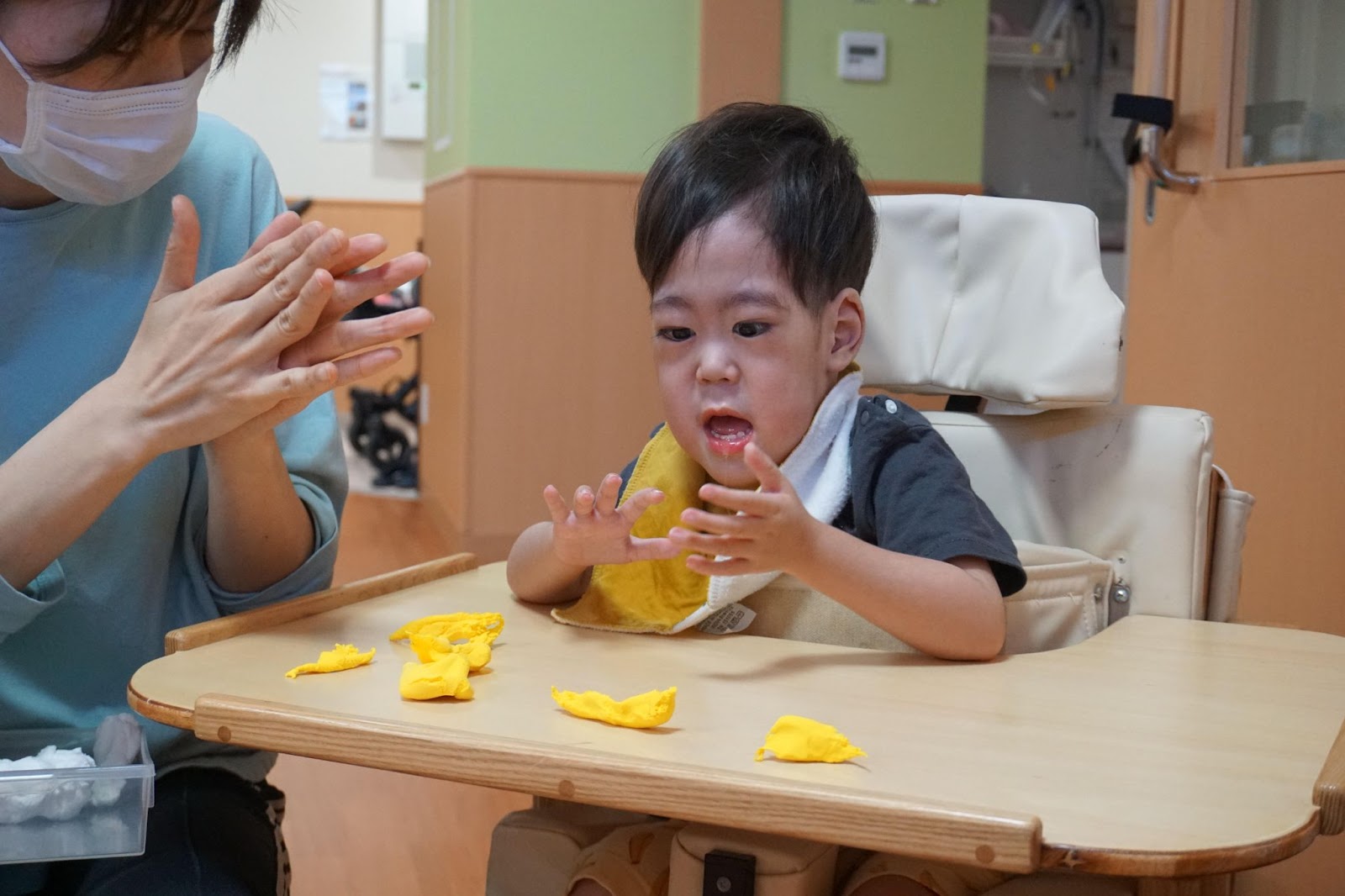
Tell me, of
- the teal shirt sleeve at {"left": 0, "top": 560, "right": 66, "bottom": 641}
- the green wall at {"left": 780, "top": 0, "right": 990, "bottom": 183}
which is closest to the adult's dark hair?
the teal shirt sleeve at {"left": 0, "top": 560, "right": 66, "bottom": 641}

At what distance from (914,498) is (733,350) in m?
0.22

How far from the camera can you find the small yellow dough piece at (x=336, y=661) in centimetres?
100

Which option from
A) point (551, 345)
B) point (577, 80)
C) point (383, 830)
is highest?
point (577, 80)

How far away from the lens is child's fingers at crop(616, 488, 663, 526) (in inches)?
42.4

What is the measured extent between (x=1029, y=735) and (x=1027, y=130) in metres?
5.10

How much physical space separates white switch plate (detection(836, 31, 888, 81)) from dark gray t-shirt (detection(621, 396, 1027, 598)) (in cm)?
272

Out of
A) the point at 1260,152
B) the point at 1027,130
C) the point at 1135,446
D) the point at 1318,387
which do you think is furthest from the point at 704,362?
the point at 1027,130

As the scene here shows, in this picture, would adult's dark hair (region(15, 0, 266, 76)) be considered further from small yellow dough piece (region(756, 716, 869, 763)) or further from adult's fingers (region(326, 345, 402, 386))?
small yellow dough piece (region(756, 716, 869, 763))

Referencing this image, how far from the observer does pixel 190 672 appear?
0.98 metres

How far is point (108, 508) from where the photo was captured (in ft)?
3.77

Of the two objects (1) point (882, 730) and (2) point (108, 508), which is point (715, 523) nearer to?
(1) point (882, 730)

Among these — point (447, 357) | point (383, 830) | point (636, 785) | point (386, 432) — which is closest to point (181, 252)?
point (636, 785)

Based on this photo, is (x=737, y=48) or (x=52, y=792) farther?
(x=737, y=48)

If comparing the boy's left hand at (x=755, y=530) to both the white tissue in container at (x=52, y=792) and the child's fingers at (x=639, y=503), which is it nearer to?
the child's fingers at (x=639, y=503)
